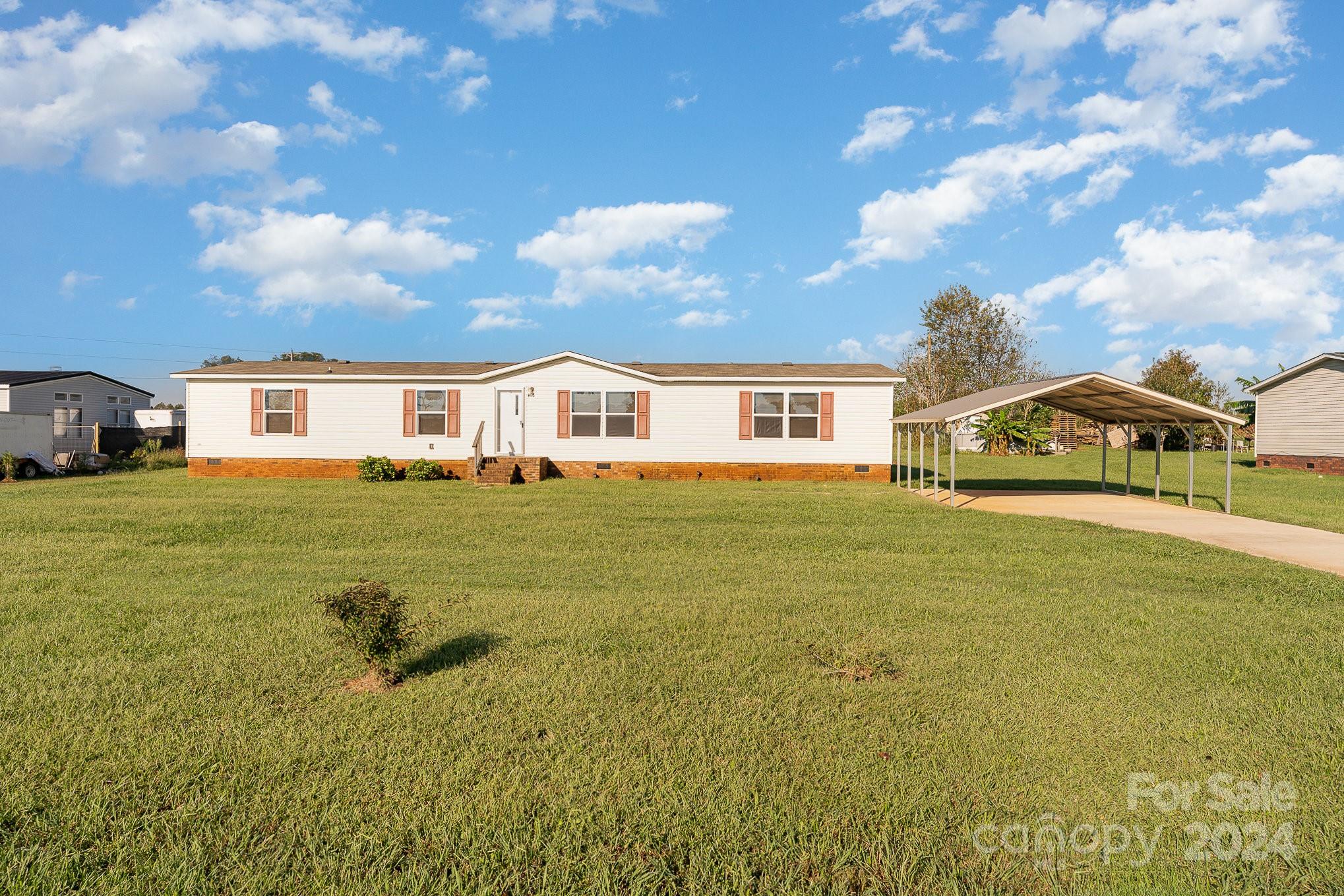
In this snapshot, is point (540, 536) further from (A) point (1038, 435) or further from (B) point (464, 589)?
(A) point (1038, 435)

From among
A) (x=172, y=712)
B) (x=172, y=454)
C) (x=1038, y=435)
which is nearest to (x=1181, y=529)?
(x=172, y=712)

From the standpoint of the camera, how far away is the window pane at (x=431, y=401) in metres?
19.5

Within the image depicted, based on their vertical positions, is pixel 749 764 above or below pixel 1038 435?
below

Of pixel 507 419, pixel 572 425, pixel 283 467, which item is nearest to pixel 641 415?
pixel 572 425

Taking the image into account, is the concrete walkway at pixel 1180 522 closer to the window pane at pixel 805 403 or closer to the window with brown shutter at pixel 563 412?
the window pane at pixel 805 403

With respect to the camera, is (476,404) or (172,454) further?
(172,454)

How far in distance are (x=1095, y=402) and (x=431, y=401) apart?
16211 millimetres

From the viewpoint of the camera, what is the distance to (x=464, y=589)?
270 inches

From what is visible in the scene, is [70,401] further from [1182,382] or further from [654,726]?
[1182,382]

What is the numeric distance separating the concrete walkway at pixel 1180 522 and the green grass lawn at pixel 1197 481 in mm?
928

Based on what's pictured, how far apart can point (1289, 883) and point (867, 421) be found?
17.1 meters

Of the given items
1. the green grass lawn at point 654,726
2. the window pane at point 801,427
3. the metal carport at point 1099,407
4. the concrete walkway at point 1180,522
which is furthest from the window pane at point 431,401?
the concrete walkway at point 1180,522

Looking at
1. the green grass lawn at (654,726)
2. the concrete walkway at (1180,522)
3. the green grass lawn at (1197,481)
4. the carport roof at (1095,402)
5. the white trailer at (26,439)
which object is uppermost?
the carport roof at (1095,402)

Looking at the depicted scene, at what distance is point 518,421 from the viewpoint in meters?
19.5
